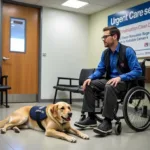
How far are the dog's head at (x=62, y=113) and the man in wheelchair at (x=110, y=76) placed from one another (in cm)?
35

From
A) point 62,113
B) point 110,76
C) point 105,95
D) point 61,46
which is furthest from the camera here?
point 61,46

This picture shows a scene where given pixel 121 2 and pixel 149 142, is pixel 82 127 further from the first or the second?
pixel 121 2

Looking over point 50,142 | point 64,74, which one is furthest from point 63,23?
point 50,142

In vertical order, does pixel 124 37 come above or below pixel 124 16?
below

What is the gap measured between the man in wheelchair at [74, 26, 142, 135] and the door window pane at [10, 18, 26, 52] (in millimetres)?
2631

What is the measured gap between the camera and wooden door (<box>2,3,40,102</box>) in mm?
4691

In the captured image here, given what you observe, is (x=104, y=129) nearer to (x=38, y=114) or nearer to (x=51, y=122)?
(x=51, y=122)

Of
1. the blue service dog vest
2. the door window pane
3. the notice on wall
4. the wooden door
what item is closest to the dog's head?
the blue service dog vest

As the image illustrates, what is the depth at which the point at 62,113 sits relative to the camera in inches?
81.1

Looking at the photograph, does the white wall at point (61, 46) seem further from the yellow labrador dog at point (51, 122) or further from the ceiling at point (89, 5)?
the yellow labrador dog at point (51, 122)

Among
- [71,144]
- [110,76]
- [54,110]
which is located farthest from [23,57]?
[71,144]

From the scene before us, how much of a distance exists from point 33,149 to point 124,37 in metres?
3.29

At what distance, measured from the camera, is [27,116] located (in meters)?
2.34

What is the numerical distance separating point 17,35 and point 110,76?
2.86 metres
